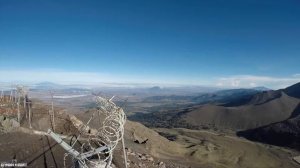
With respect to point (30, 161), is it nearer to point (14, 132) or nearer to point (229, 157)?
point (14, 132)

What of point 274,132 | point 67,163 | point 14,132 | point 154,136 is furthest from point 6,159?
point 274,132

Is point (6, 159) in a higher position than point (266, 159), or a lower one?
higher

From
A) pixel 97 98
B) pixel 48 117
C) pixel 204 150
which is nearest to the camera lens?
pixel 97 98

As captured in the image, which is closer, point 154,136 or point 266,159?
point 154,136

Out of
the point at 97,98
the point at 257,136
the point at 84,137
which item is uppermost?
the point at 97,98

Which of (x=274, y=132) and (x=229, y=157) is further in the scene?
(x=274, y=132)

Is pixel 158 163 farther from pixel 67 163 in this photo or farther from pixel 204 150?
pixel 204 150

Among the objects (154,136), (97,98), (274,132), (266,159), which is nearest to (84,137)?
(97,98)

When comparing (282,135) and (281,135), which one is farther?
(281,135)

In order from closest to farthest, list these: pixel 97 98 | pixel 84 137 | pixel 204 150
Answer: pixel 97 98, pixel 84 137, pixel 204 150
